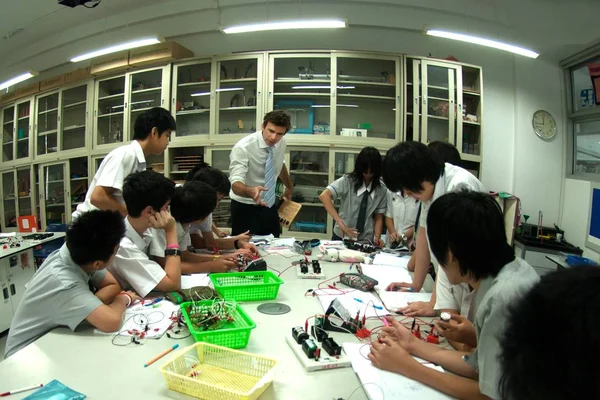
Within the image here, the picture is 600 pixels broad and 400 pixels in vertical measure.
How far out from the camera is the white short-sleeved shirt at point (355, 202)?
8.49 feet

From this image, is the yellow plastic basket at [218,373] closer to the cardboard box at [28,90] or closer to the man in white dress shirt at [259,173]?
the man in white dress shirt at [259,173]

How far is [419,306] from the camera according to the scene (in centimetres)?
136

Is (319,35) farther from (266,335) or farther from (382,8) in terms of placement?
(266,335)

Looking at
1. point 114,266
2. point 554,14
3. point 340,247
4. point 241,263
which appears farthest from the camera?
point 554,14

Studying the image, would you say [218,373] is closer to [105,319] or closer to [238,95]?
[105,319]

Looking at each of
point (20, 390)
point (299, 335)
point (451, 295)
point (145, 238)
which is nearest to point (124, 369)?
point (20, 390)

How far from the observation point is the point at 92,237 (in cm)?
118

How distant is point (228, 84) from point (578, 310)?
4228mm

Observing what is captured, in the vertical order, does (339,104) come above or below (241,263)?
above

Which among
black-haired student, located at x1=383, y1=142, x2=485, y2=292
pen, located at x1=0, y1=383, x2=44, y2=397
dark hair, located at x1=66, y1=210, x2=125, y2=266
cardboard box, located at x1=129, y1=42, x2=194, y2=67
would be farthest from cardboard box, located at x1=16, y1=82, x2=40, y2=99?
black-haired student, located at x1=383, y1=142, x2=485, y2=292

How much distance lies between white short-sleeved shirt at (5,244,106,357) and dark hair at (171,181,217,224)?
2.05 ft

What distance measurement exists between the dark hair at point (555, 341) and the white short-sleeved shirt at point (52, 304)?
3.94 ft

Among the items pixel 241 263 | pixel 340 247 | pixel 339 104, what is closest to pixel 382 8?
pixel 339 104

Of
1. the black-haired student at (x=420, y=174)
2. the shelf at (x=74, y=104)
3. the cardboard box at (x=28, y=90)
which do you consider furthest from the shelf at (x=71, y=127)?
the black-haired student at (x=420, y=174)
